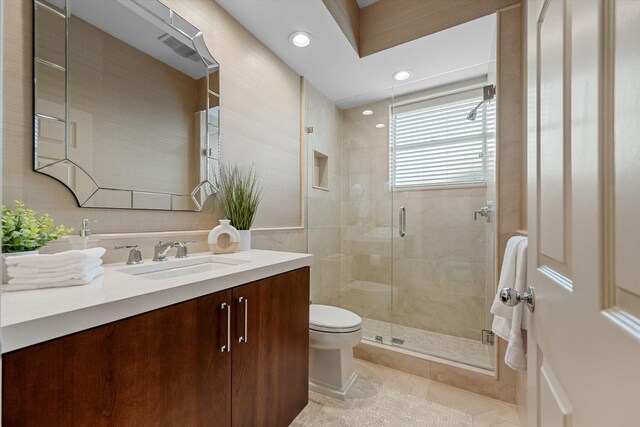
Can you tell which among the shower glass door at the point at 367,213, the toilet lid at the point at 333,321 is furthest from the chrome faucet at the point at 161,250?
the shower glass door at the point at 367,213

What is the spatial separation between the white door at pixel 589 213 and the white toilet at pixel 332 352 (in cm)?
109

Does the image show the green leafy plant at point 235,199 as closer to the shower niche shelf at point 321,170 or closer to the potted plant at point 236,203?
the potted plant at point 236,203

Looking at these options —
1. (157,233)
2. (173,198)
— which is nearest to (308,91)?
(173,198)

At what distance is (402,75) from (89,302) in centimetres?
252

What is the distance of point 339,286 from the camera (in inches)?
109

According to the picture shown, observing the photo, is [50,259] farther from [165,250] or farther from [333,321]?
[333,321]

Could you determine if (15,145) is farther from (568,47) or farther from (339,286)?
(339,286)

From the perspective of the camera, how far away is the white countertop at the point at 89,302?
1.90 feet

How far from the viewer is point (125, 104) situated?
128cm

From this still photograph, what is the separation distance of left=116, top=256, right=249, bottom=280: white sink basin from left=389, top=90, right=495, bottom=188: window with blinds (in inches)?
70.4

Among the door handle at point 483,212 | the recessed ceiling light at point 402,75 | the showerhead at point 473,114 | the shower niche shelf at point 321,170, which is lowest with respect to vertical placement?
the door handle at point 483,212

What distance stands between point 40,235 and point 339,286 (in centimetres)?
227

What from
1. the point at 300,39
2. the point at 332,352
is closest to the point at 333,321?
the point at 332,352

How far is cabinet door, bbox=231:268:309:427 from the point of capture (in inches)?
41.9
